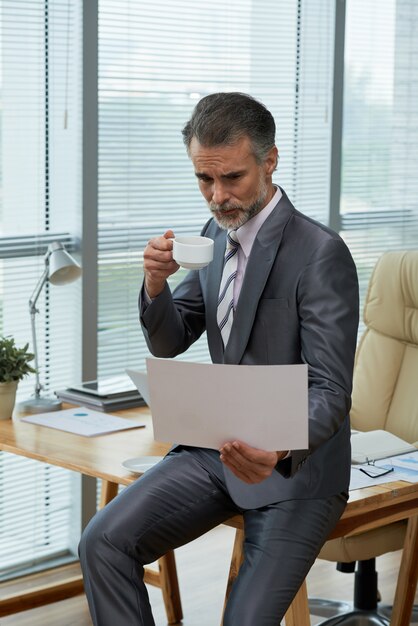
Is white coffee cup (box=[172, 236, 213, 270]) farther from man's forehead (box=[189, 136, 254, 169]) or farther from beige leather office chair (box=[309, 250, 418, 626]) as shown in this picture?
beige leather office chair (box=[309, 250, 418, 626])

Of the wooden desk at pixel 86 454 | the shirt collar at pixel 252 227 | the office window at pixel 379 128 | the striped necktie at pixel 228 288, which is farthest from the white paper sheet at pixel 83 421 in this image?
the office window at pixel 379 128

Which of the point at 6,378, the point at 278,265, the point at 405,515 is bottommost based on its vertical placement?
the point at 405,515

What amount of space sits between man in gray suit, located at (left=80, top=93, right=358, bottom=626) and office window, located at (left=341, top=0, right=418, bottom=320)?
2.18 metres

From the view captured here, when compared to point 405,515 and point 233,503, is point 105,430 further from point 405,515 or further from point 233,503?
point 405,515

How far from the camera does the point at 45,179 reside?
11.7 feet

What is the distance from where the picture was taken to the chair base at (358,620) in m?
3.05

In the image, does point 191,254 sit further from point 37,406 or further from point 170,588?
point 170,588

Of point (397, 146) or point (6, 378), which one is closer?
point (6, 378)

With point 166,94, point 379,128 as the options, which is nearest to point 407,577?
point 166,94

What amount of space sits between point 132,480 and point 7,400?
2.16 ft

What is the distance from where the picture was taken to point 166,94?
3.81 metres

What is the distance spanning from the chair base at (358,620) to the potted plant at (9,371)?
3.51 ft

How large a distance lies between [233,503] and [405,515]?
46cm

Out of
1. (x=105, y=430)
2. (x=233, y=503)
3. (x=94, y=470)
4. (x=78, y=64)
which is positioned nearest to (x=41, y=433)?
(x=105, y=430)
